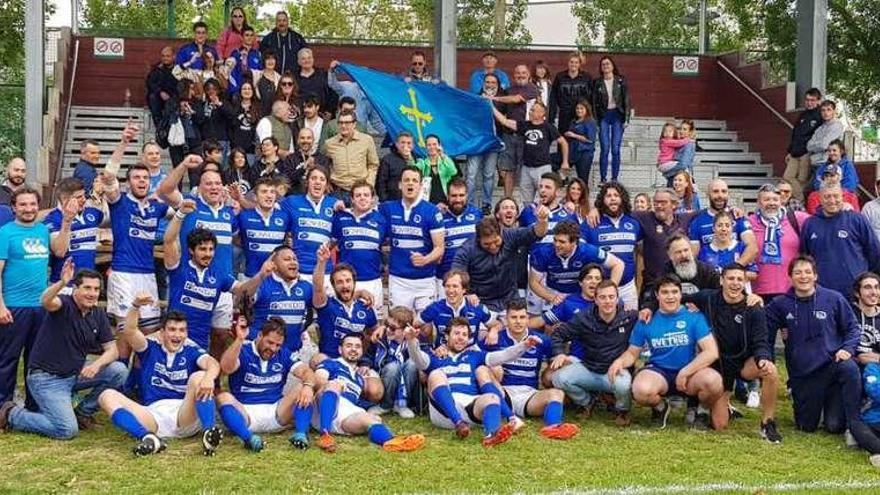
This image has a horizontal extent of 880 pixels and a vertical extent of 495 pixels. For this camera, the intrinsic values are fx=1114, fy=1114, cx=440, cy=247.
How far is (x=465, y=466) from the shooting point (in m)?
7.47

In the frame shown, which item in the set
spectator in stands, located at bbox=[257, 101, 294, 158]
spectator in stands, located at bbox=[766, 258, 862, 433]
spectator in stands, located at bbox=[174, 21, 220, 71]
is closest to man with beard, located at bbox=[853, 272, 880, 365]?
spectator in stands, located at bbox=[766, 258, 862, 433]

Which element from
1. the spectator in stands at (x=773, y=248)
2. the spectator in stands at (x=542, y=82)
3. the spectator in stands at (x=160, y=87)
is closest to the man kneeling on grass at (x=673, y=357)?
the spectator in stands at (x=773, y=248)

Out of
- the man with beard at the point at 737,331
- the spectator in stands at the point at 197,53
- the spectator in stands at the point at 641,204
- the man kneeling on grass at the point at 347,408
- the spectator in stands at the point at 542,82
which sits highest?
the spectator in stands at the point at 197,53

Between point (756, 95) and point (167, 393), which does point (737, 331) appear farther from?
point (756, 95)

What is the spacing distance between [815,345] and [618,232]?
2.06 m

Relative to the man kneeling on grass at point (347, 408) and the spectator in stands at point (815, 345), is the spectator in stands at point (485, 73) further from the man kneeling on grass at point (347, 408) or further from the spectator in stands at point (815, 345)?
the spectator in stands at point (815, 345)

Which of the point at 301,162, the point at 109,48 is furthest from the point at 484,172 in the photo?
the point at 109,48

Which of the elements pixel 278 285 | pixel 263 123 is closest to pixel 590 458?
pixel 278 285

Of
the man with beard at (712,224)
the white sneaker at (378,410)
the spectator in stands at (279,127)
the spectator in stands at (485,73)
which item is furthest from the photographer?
the spectator in stands at (485,73)

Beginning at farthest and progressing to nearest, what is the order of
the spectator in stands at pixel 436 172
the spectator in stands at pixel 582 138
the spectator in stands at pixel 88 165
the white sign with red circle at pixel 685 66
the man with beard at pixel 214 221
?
1. the white sign with red circle at pixel 685 66
2. the spectator in stands at pixel 582 138
3. the spectator in stands at pixel 436 172
4. the spectator in stands at pixel 88 165
5. the man with beard at pixel 214 221

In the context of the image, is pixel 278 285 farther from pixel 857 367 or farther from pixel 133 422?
pixel 857 367

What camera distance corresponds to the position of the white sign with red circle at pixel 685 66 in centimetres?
2055

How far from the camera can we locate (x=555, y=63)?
2003 centimetres

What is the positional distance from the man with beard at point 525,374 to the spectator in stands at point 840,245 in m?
2.81
